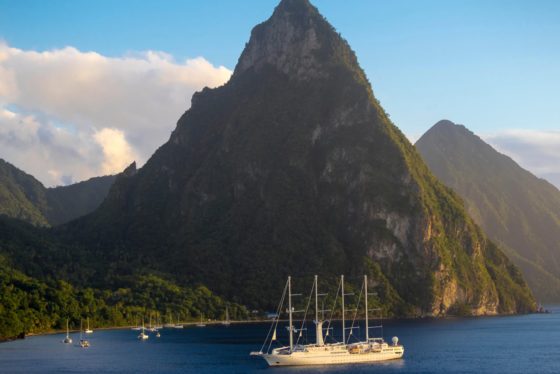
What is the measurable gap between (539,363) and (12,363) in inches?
3735

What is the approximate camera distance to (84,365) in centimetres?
17175

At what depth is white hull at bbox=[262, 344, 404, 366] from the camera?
166m

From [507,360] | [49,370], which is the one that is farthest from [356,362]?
[49,370]

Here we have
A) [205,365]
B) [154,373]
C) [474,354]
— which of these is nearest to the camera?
[154,373]

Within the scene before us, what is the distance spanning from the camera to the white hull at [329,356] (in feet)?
543

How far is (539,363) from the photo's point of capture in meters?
175

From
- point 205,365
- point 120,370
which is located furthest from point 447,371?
point 120,370

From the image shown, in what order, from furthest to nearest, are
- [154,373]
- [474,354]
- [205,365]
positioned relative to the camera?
[474,354] < [205,365] < [154,373]

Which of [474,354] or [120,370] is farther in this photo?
[474,354]

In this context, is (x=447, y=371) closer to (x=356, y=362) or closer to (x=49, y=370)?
(x=356, y=362)

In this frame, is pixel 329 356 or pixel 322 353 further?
pixel 329 356

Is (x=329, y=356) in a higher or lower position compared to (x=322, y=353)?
lower

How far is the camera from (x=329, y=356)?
16862 cm

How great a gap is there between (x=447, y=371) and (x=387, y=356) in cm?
1680
